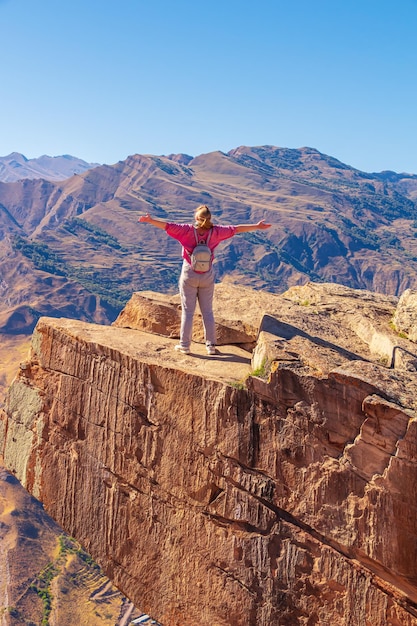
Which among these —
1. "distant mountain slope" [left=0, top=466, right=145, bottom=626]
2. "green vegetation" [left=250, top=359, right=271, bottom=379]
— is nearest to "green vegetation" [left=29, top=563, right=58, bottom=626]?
"distant mountain slope" [left=0, top=466, right=145, bottom=626]

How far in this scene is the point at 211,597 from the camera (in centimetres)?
1178

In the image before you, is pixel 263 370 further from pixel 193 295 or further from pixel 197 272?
pixel 197 272

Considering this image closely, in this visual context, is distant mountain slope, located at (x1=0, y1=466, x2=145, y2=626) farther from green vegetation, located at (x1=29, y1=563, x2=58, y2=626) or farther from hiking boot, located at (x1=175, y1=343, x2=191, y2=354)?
hiking boot, located at (x1=175, y1=343, x2=191, y2=354)

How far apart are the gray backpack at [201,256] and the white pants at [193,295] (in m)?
0.23

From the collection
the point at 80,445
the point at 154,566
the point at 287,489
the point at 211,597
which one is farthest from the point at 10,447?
the point at 287,489

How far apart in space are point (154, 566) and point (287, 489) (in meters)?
3.26

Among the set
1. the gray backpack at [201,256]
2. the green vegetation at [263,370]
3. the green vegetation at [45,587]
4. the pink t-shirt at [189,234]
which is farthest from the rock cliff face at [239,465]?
the green vegetation at [45,587]

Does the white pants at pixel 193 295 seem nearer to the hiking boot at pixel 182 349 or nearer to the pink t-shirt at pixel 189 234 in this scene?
the hiking boot at pixel 182 349

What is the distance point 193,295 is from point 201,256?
928 mm

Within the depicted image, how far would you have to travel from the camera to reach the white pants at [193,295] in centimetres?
1341

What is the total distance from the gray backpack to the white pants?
0.23 m

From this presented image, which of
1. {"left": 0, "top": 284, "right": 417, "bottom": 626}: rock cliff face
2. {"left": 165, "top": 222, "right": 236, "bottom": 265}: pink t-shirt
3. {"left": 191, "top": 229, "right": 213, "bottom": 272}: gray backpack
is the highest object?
{"left": 165, "top": 222, "right": 236, "bottom": 265}: pink t-shirt

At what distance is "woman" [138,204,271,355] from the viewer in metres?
13.1

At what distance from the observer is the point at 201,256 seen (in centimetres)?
1309
